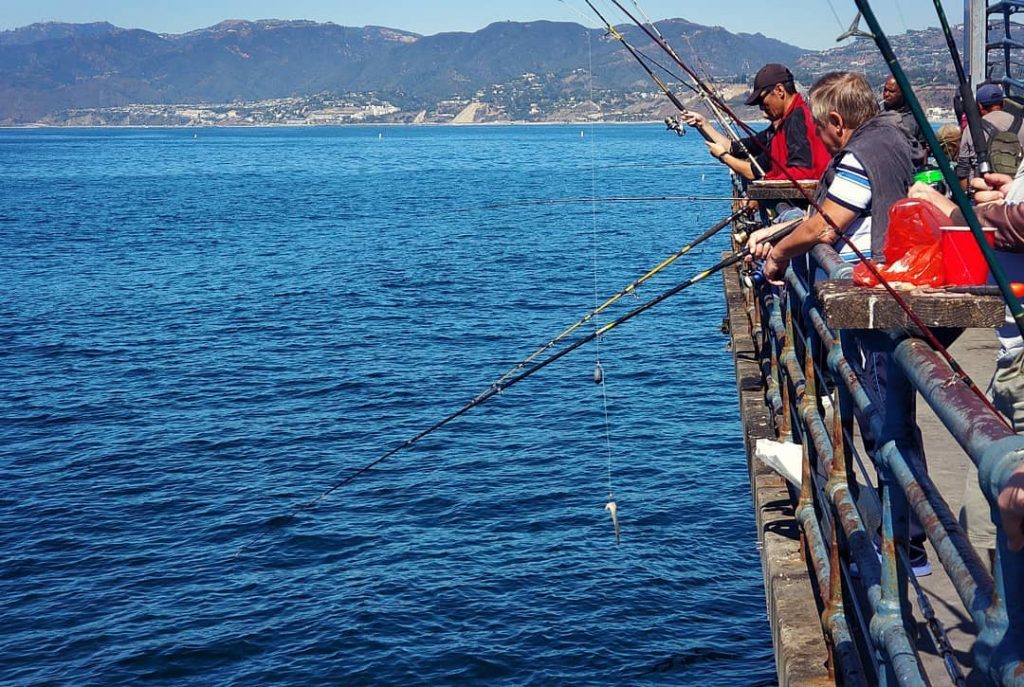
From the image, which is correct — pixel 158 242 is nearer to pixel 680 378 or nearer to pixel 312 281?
pixel 312 281

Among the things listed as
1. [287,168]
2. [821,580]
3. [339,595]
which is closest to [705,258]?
[339,595]

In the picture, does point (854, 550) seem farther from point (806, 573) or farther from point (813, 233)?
point (806, 573)

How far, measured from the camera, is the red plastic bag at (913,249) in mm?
2781

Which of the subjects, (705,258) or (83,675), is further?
(705,258)

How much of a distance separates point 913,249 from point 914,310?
0.35m

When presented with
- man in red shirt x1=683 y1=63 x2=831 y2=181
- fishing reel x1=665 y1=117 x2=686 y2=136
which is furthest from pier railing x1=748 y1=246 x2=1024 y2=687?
fishing reel x1=665 y1=117 x2=686 y2=136

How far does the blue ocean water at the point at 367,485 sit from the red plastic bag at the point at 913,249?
864 centimetres

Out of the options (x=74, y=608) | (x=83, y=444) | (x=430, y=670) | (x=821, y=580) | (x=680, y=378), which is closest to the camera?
(x=821, y=580)

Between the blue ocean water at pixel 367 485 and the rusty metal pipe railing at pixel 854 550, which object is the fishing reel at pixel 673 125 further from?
the rusty metal pipe railing at pixel 854 550

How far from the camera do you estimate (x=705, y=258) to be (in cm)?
3688

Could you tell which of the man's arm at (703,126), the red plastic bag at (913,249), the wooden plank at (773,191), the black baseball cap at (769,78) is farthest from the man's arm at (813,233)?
the man's arm at (703,126)

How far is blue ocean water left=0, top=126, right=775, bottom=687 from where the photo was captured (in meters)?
12.0

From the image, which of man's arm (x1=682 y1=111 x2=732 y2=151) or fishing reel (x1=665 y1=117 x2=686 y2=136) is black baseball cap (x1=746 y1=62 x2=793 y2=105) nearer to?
man's arm (x1=682 y1=111 x2=732 y2=151)

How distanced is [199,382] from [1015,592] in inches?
878
